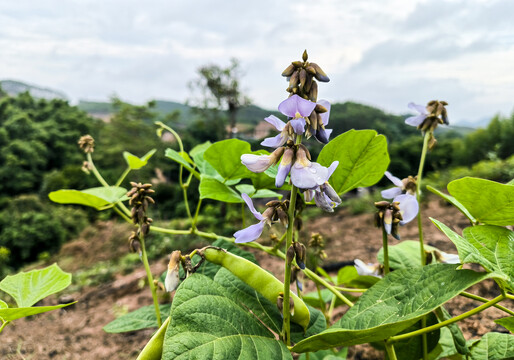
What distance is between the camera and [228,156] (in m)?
0.77

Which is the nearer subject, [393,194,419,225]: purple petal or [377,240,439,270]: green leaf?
[393,194,419,225]: purple petal

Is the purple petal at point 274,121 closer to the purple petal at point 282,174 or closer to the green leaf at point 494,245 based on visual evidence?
the purple petal at point 282,174

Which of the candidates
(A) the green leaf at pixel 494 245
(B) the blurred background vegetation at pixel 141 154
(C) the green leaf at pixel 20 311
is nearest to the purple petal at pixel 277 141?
(A) the green leaf at pixel 494 245

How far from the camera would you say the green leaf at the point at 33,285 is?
76 centimetres

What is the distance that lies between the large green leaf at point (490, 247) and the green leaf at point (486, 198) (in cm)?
3

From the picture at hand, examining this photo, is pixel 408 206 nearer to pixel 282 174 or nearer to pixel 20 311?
pixel 282 174

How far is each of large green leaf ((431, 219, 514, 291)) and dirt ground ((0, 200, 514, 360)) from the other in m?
0.72

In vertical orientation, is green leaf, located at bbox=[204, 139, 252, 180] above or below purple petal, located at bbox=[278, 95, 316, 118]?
below

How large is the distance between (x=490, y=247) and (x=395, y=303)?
0.60 ft

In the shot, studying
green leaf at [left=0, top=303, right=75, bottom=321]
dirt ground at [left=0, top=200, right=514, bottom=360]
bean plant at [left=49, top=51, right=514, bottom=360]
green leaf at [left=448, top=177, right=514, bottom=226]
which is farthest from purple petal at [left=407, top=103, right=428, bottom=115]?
green leaf at [left=0, top=303, right=75, bottom=321]

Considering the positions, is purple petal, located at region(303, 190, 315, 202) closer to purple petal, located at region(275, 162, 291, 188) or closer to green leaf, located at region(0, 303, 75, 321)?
purple petal, located at region(275, 162, 291, 188)

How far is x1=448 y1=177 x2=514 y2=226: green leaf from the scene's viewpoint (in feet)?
1.84

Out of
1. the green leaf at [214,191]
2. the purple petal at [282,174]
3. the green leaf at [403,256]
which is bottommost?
the green leaf at [403,256]

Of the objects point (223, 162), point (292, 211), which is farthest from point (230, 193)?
point (292, 211)
